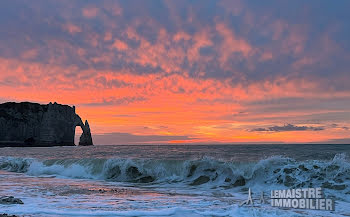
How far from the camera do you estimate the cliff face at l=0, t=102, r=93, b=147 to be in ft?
437

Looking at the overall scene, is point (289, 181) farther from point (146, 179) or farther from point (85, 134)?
point (85, 134)

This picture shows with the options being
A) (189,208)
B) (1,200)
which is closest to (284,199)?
(189,208)

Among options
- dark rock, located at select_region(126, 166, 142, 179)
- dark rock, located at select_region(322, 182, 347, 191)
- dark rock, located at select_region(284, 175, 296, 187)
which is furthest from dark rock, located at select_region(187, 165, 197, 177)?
dark rock, located at select_region(322, 182, 347, 191)

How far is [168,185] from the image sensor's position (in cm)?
1855

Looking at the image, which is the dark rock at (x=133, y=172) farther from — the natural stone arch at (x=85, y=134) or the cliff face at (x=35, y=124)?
the natural stone arch at (x=85, y=134)

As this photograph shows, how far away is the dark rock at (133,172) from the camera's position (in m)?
22.0

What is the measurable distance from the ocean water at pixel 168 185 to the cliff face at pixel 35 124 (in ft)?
359

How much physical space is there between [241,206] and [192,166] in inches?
424

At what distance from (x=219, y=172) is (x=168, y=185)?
143 inches

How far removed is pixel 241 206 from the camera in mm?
10508


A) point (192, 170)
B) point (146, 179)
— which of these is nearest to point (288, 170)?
point (192, 170)

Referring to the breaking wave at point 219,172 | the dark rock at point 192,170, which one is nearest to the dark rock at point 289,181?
the breaking wave at point 219,172

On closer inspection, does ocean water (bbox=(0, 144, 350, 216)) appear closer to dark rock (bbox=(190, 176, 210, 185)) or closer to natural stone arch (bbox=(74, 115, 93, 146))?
dark rock (bbox=(190, 176, 210, 185))

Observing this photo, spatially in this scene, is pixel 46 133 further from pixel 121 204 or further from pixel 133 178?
pixel 121 204
